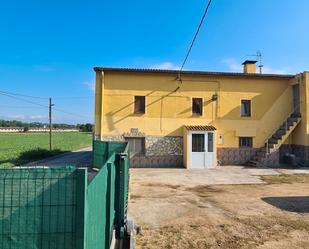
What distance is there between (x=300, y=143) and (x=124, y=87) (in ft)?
43.0

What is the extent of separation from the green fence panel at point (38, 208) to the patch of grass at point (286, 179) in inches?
494

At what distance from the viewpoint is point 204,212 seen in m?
8.18

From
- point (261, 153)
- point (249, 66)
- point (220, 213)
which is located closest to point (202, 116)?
point (261, 153)

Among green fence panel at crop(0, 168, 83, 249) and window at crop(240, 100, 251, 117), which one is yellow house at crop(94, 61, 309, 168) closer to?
window at crop(240, 100, 251, 117)

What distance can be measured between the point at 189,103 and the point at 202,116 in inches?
52.4

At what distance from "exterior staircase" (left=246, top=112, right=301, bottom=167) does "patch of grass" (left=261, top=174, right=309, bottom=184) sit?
356cm

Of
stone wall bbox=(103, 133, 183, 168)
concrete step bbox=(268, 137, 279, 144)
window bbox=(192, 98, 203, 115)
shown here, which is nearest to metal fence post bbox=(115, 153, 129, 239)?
stone wall bbox=(103, 133, 183, 168)

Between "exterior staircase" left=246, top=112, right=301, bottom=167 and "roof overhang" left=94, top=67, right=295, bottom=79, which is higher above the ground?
"roof overhang" left=94, top=67, right=295, bottom=79

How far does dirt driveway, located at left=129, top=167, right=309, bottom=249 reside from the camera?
19.8 ft

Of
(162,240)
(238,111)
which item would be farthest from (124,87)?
(162,240)

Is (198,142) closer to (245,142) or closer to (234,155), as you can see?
(234,155)

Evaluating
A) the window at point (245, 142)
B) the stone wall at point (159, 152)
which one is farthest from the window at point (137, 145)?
the window at point (245, 142)

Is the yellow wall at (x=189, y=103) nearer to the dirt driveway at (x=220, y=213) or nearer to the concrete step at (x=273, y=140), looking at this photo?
the concrete step at (x=273, y=140)

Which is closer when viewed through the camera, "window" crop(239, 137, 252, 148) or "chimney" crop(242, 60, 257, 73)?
"window" crop(239, 137, 252, 148)
